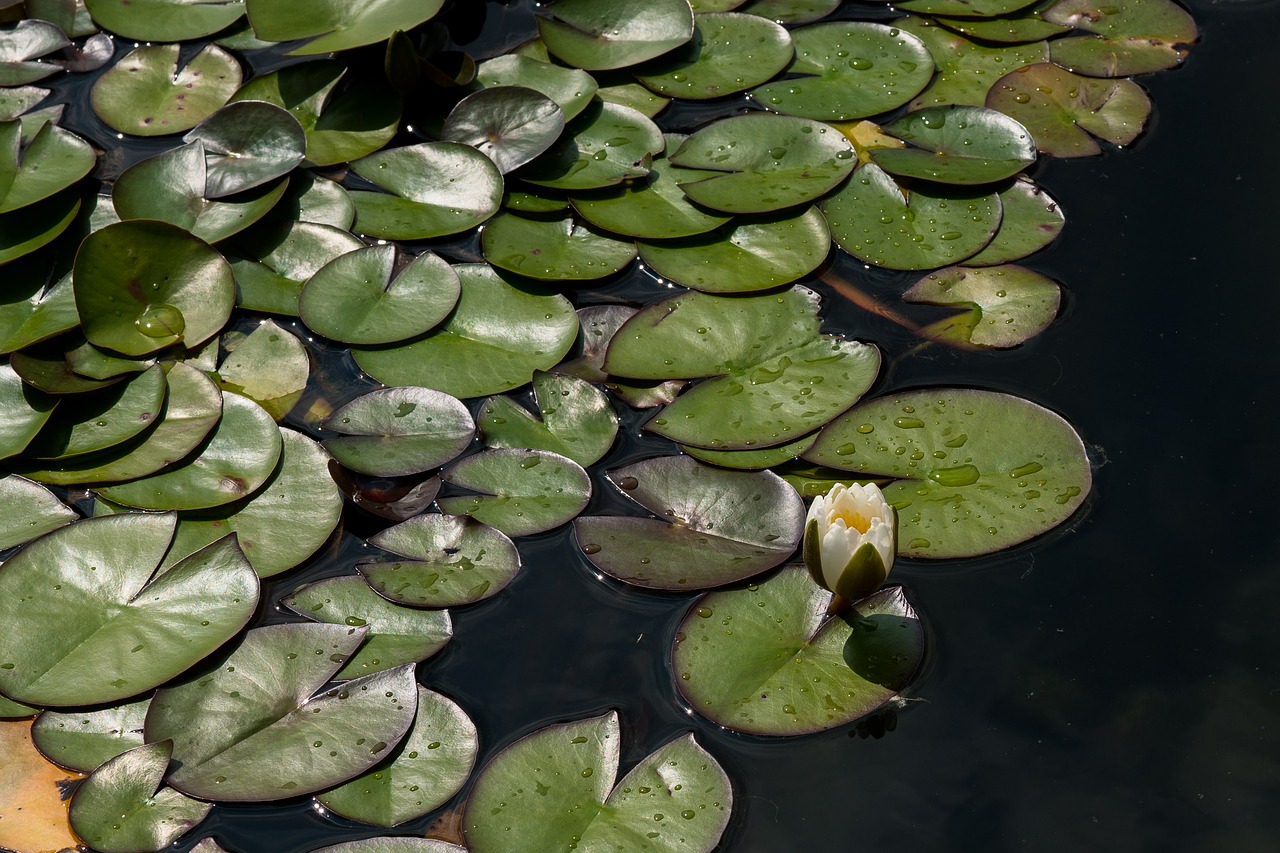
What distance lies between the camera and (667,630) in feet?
7.84

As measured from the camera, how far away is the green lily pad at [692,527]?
2430 millimetres

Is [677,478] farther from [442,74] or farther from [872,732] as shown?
[442,74]

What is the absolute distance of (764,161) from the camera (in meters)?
3.24

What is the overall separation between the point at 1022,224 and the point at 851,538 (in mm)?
1426

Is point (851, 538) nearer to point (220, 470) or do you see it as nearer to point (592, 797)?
point (592, 797)

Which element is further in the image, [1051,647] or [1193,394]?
[1193,394]

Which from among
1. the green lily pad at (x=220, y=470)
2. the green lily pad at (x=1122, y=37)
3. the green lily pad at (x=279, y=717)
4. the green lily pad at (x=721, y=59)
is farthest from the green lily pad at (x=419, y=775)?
the green lily pad at (x=1122, y=37)

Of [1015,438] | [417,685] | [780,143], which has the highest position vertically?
[780,143]

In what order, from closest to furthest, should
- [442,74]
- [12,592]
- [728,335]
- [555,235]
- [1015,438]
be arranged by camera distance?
A: [12,592] → [1015,438] → [728,335] → [555,235] → [442,74]

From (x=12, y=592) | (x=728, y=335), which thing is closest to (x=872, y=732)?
(x=728, y=335)

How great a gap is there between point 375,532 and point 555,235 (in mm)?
1096

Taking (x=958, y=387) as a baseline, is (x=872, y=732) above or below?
Result: below

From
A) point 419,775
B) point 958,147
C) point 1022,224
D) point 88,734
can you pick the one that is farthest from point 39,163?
point 1022,224

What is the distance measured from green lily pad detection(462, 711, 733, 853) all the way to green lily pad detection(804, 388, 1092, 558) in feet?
2.48
